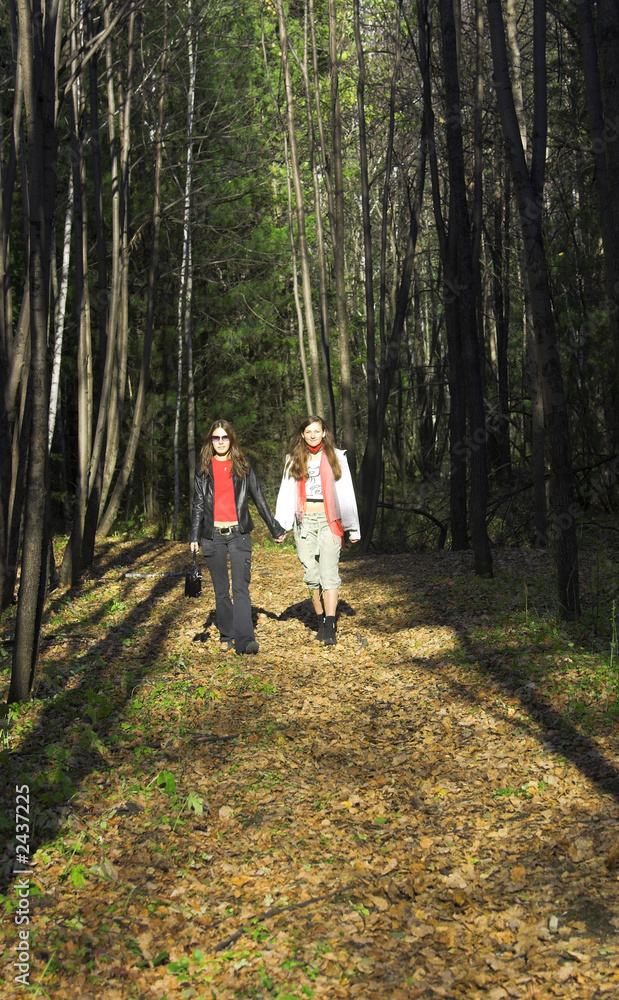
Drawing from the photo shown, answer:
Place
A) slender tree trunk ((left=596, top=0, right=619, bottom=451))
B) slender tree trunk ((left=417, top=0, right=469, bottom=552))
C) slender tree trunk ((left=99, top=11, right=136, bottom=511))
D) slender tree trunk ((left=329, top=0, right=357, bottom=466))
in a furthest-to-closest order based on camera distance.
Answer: slender tree trunk ((left=99, top=11, right=136, bottom=511)) < slender tree trunk ((left=329, top=0, right=357, bottom=466)) < slender tree trunk ((left=417, top=0, right=469, bottom=552)) < slender tree trunk ((left=596, top=0, right=619, bottom=451))

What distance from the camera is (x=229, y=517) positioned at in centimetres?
759

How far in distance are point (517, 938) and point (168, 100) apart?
67.2 feet

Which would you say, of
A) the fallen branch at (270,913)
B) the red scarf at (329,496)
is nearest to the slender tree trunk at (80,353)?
the red scarf at (329,496)

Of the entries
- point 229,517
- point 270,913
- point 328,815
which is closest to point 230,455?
point 229,517

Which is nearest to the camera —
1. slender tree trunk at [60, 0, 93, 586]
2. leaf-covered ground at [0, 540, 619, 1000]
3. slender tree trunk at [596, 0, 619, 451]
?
leaf-covered ground at [0, 540, 619, 1000]

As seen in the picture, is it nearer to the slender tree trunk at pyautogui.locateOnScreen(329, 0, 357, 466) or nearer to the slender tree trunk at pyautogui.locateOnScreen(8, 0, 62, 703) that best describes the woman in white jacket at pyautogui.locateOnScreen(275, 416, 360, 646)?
the slender tree trunk at pyautogui.locateOnScreen(8, 0, 62, 703)

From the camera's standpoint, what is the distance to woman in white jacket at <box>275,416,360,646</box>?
766 centimetres

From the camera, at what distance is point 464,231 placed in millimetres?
10273

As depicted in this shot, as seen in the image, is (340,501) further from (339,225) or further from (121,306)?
(121,306)

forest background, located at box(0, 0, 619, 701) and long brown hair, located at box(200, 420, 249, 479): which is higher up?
forest background, located at box(0, 0, 619, 701)

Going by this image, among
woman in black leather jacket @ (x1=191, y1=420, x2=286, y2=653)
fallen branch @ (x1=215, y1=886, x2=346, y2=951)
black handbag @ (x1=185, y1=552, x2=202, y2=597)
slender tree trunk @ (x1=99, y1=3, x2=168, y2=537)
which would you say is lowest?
fallen branch @ (x1=215, y1=886, x2=346, y2=951)

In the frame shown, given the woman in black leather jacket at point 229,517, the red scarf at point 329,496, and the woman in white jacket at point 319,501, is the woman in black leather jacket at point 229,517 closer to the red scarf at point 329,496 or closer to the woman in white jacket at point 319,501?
the woman in white jacket at point 319,501

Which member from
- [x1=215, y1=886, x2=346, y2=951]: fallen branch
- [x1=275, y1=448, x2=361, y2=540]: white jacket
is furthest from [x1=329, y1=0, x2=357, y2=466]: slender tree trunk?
[x1=215, y1=886, x2=346, y2=951]: fallen branch

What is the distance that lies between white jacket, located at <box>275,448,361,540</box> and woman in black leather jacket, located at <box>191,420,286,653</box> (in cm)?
16
